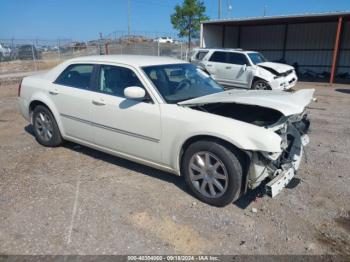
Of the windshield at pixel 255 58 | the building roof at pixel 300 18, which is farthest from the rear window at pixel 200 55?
the building roof at pixel 300 18

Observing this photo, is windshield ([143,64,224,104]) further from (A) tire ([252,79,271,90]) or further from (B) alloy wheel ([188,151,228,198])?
(A) tire ([252,79,271,90])

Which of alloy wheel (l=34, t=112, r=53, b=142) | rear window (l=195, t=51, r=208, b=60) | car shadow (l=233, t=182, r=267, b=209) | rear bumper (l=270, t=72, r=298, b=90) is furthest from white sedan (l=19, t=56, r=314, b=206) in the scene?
rear window (l=195, t=51, r=208, b=60)

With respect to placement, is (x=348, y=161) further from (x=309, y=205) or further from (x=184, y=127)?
(x=184, y=127)

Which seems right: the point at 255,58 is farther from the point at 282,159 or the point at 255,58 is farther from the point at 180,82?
the point at 282,159

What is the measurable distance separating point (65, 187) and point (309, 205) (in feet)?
10.2

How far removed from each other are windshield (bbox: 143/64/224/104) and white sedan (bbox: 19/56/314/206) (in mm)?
15

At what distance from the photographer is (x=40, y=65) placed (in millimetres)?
22047

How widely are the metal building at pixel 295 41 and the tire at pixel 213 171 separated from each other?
15783 millimetres

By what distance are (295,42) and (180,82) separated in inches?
752

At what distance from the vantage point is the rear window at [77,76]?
4.52 metres

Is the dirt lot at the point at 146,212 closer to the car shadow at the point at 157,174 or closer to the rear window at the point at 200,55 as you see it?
the car shadow at the point at 157,174

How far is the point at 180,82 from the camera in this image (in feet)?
14.0

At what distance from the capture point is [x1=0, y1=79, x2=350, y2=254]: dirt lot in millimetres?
2908

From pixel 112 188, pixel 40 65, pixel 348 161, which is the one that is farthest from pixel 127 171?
pixel 40 65
